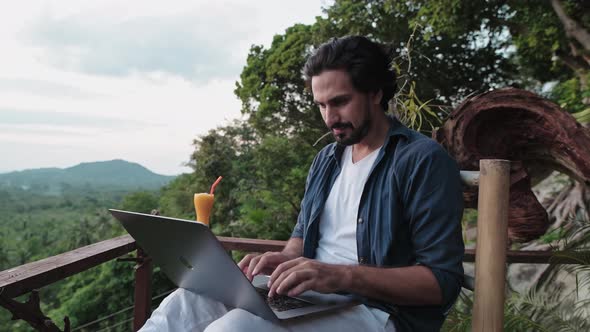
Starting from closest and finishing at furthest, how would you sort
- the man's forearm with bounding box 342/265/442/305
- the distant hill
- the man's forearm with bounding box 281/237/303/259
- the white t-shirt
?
the man's forearm with bounding box 342/265/442/305
the white t-shirt
the man's forearm with bounding box 281/237/303/259
the distant hill

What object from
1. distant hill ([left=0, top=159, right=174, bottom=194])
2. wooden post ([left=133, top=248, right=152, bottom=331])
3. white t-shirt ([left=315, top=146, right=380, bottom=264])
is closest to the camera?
white t-shirt ([left=315, top=146, right=380, bottom=264])

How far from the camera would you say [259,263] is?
3.88ft

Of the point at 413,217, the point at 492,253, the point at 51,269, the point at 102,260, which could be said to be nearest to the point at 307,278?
the point at 413,217

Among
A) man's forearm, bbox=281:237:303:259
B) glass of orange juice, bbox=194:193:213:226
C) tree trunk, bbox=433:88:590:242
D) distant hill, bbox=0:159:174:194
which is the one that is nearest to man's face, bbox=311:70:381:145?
man's forearm, bbox=281:237:303:259

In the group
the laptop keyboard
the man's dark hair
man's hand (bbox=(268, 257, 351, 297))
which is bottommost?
the laptop keyboard

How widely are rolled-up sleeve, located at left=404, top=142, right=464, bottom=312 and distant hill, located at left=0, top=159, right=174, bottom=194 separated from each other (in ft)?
55.7

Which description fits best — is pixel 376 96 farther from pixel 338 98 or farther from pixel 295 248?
pixel 295 248

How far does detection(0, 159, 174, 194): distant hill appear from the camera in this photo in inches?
695

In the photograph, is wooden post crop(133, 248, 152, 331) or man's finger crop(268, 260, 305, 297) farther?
wooden post crop(133, 248, 152, 331)

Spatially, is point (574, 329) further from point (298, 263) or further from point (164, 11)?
point (164, 11)

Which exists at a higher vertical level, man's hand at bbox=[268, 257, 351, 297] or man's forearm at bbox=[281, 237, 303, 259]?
man's hand at bbox=[268, 257, 351, 297]

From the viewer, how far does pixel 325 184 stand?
1447 millimetres

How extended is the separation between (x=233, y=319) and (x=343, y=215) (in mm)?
507

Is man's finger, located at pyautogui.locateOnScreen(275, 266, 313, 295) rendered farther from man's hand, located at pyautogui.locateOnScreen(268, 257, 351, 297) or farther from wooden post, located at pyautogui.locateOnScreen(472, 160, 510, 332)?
wooden post, located at pyautogui.locateOnScreen(472, 160, 510, 332)
